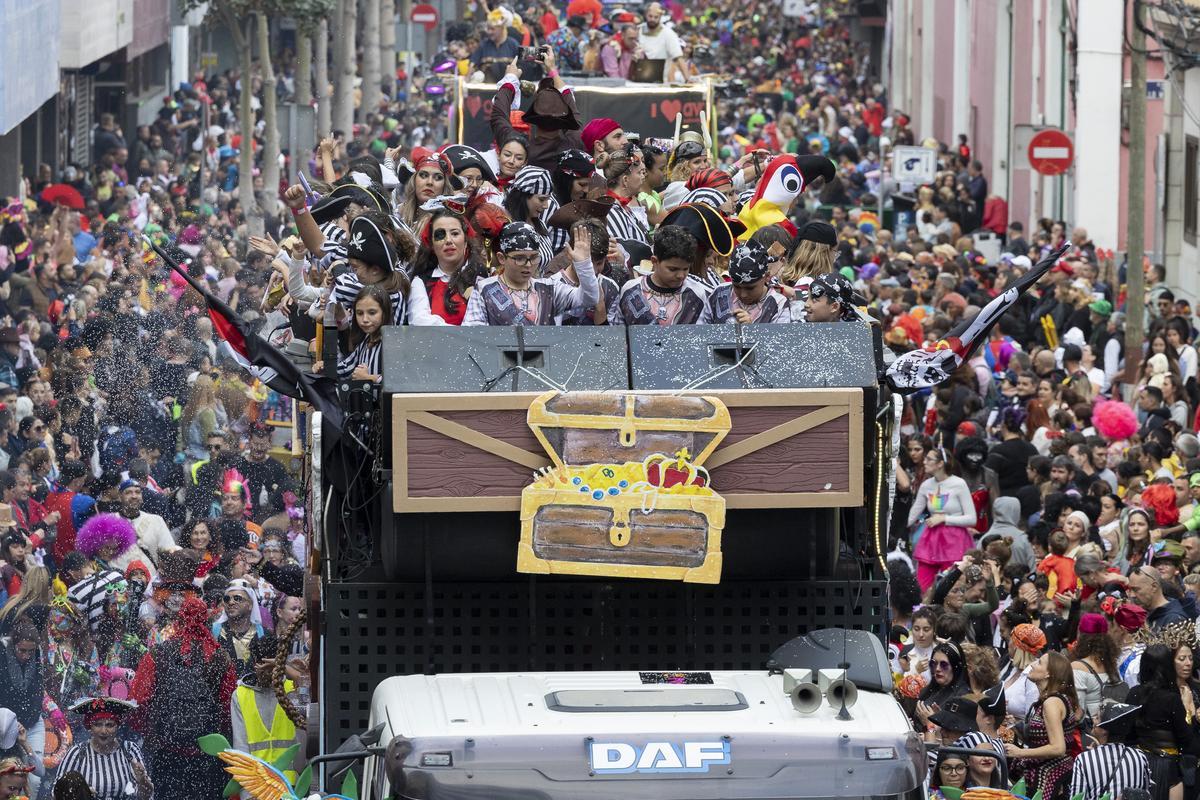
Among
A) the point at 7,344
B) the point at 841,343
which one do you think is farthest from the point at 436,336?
the point at 7,344

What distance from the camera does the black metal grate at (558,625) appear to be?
8.51 meters

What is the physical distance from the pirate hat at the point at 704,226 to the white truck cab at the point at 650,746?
3.06m

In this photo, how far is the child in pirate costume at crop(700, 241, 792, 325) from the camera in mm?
9805

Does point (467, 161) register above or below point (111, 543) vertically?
above

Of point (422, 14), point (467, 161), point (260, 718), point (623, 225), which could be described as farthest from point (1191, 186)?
point (422, 14)

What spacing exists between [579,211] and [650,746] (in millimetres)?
4973

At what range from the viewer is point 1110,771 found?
431 inches

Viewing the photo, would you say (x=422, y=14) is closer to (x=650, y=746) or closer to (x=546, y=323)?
(x=546, y=323)

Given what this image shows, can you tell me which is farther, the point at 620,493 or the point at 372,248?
the point at 372,248

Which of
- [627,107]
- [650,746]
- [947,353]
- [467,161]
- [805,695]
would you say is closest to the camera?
[650,746]

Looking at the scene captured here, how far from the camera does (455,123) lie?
2330 cm

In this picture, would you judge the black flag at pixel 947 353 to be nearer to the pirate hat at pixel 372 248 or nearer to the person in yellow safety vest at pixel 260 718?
the pirate hat at pixel 372 248

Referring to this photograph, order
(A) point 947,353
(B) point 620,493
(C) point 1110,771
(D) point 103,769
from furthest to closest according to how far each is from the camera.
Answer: (D) point 103,769
(C) point 1110,771
(A) point 947,353
(B) point 620,493

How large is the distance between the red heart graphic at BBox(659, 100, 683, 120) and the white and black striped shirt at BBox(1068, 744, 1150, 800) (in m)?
13.3
